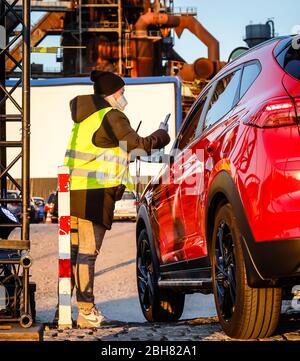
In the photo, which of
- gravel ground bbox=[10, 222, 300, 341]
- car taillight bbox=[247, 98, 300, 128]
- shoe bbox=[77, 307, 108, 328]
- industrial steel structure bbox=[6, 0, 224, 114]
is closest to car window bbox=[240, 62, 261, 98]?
car taillight bbox=[247, 98, 300, 128]

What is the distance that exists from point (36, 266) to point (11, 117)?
26.3 feet

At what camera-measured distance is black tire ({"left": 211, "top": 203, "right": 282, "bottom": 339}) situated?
18.1 feet

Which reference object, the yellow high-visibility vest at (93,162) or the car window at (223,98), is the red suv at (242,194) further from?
the yellow high-visibility vest at (93,162)

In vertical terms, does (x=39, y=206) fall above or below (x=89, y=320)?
below

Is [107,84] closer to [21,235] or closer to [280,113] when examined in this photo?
[21,235]

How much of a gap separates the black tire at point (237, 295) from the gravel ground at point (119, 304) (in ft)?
0.66

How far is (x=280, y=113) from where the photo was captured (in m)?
5.17

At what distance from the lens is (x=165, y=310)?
26.3 feet

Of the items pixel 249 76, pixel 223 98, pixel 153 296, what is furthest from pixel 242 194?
pixel 153 296

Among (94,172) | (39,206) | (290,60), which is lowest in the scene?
(39,206)

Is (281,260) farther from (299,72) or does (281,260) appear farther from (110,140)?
(110,140)

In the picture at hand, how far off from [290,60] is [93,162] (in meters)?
2.57

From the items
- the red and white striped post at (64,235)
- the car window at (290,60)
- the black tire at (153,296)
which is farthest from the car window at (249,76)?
the black tire at (153,296)
